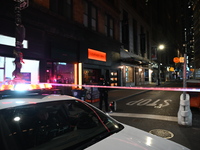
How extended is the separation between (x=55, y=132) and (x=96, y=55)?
14120mm

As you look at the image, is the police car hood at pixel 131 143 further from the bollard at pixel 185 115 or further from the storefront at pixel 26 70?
the storefront at pixel 26 70

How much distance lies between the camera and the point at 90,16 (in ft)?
51.9

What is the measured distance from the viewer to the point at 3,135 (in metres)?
1.68

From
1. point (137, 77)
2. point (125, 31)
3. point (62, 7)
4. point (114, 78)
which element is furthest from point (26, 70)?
point (137, 77)

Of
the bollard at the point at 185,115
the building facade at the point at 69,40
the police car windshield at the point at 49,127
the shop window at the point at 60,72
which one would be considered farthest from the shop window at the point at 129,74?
the police car windshield at the point at 49,127

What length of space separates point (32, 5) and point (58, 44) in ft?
10.3

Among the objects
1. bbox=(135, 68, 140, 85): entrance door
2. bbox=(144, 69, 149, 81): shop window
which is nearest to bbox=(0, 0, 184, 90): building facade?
bbox=(135, 68, 140, 85): entrance door

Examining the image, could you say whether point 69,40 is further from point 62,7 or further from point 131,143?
point 131,143

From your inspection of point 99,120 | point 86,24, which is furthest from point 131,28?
point 99,120

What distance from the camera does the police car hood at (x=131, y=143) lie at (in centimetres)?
185

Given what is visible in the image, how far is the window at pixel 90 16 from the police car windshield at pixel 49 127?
44.5 ft

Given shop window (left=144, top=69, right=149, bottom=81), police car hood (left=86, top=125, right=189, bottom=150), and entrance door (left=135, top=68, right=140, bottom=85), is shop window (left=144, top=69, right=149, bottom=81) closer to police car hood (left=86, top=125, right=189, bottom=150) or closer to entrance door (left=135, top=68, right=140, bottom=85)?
entrance door (left=135, top=68, right=140, bottom=85)

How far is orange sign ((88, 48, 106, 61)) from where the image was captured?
15.3 metres

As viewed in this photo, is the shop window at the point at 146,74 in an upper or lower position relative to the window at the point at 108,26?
lower
